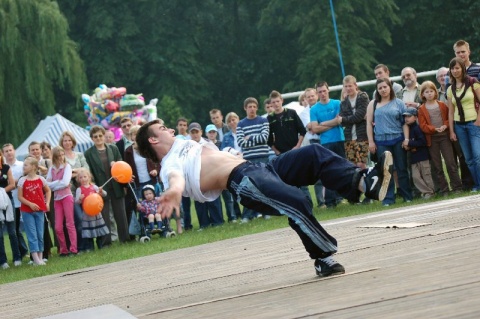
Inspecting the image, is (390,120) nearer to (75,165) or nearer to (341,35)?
(75,165)

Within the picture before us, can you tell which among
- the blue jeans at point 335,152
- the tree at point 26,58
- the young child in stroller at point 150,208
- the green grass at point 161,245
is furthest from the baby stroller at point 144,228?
the tree at point 26,58

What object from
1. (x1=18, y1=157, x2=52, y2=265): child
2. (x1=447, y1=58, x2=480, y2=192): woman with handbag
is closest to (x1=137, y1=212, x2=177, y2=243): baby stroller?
(x1=18, y1=157, x2=52, y2=265): child

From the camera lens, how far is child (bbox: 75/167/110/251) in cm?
1791

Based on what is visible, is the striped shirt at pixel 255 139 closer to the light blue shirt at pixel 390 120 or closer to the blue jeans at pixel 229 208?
the blue jeans at pixel 229 208

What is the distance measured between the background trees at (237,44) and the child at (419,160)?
2666cm

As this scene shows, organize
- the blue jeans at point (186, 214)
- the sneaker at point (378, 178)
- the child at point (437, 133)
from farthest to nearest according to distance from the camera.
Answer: the blue jeans at point (186, 214), the child at point (437, 133), the sneaker at point (378, 178)

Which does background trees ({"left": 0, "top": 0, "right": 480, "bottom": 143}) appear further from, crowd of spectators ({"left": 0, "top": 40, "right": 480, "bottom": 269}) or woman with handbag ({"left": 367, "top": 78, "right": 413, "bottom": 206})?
woman with handbag ({"left": 367, "top": 78, "right": 413, "bottom": 206})

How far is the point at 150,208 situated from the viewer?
59.6 feet

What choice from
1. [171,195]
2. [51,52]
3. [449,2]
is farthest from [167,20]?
[171,195]

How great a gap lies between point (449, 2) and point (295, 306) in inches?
1922

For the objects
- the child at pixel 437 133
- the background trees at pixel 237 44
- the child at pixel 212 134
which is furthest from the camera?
the background trees at pixel 237 44

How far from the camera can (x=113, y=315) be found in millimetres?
7316

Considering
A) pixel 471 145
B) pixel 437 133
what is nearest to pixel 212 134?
pixel 437 133

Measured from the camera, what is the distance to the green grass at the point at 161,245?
14938 millimetres
